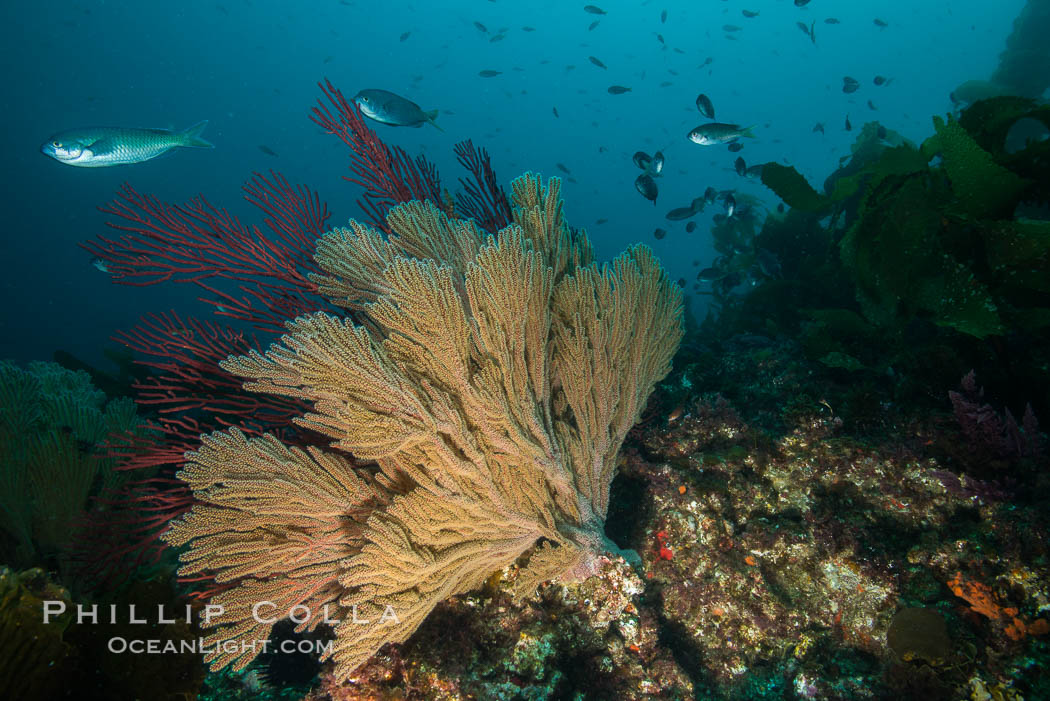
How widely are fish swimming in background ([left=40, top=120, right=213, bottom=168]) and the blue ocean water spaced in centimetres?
3720

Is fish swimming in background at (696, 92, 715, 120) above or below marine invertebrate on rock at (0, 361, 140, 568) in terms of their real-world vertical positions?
above

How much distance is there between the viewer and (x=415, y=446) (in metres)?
2.43

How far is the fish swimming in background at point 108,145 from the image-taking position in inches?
179

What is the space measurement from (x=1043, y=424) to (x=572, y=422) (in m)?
3.27

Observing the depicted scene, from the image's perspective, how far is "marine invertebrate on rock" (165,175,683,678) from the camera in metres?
2.20

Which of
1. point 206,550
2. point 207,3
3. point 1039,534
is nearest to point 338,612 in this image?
point 206,550

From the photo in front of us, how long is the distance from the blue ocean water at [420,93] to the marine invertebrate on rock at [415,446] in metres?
37.9

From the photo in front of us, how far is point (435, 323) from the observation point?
2246mm

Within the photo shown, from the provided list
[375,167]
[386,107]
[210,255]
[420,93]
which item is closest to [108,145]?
[210,255]

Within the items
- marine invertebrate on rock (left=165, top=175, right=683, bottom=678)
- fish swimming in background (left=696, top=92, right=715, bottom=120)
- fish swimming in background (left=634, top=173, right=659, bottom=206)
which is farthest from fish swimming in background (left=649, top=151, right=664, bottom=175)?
marine invertebrate on rock (left=165, top=175, right=683, bottom=678)

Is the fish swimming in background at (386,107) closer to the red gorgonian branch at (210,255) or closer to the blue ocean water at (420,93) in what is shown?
the red gorgonian branch at (210,255)

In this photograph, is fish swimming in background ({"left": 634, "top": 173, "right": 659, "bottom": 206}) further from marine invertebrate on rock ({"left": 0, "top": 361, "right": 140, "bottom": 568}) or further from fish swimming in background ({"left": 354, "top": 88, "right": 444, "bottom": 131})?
marine invertebrate on rock ({"left": 0, "top": 361, "right": 140, "bottom": 568})

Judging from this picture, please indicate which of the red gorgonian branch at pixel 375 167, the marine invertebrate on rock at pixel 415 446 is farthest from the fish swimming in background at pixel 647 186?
the marine invertebrate on rock at pixel 415 446

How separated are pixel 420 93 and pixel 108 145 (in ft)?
306
